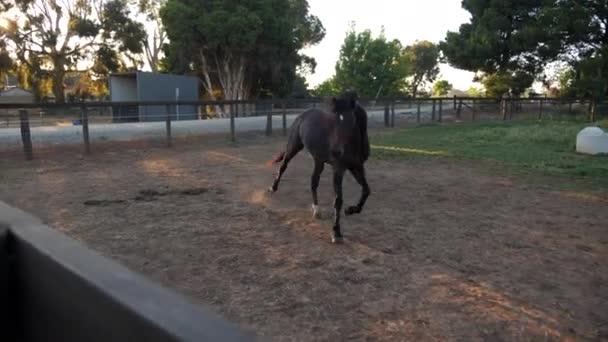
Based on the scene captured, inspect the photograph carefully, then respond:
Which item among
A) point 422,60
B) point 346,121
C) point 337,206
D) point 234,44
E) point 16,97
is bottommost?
point 337,206

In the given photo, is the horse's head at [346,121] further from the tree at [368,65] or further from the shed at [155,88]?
the tree at [368,65]

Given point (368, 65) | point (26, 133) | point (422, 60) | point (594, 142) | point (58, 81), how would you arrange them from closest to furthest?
point (26, 133) < point (594, 142) < point (58, 81) < point (368, 65) < point (422, 60)

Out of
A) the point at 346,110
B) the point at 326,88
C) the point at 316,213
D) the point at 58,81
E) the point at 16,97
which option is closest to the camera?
the point at 346,110

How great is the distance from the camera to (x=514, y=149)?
1131cm

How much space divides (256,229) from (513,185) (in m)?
4.36

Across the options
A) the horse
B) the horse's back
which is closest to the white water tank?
the horse's back

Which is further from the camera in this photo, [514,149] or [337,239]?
[514,149]

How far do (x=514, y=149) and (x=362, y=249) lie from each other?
8563 mm

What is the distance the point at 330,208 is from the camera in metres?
5.63

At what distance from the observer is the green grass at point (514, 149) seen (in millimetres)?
8477

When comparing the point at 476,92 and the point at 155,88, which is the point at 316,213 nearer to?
the point at 155,88

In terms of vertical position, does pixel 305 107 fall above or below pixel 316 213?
above

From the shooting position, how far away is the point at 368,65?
34969 mm

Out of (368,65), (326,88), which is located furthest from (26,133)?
(326,88)
